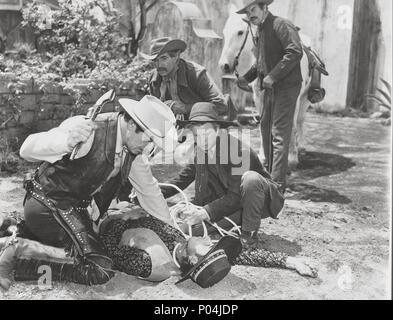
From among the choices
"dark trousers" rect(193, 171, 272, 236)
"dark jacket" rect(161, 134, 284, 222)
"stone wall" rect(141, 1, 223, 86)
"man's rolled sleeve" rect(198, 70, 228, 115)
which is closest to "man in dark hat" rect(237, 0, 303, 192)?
"man's rolled sleeve" rect(198, 70, 228, 115)

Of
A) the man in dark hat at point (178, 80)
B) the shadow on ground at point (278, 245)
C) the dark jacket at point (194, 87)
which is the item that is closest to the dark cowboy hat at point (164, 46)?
the man in dark hat at point (178, 80)

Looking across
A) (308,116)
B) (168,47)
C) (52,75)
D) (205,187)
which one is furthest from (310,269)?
(308,116)

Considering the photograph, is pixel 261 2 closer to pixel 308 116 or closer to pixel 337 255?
pixel 337 255

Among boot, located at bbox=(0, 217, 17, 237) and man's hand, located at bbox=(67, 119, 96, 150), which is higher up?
man's hand, located at bbox=(67, 119, 96, 150)

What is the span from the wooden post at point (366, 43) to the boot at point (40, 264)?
778cm

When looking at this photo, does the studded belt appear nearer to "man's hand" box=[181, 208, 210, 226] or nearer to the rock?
"man's hand" box=[181, 208, 210, 226]

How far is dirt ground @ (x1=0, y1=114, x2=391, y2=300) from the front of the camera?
10.5 ft

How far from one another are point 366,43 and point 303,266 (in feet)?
24.1

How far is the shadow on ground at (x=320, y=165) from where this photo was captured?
623 cm

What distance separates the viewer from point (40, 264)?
318cm

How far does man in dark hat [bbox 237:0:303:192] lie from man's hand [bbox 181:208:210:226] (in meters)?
1.48

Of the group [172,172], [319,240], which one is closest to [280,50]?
[172,172]

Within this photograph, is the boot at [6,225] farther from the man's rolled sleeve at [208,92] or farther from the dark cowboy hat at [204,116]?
the man's rolled sleeve at [208,92]

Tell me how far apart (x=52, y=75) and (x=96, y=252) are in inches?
125
